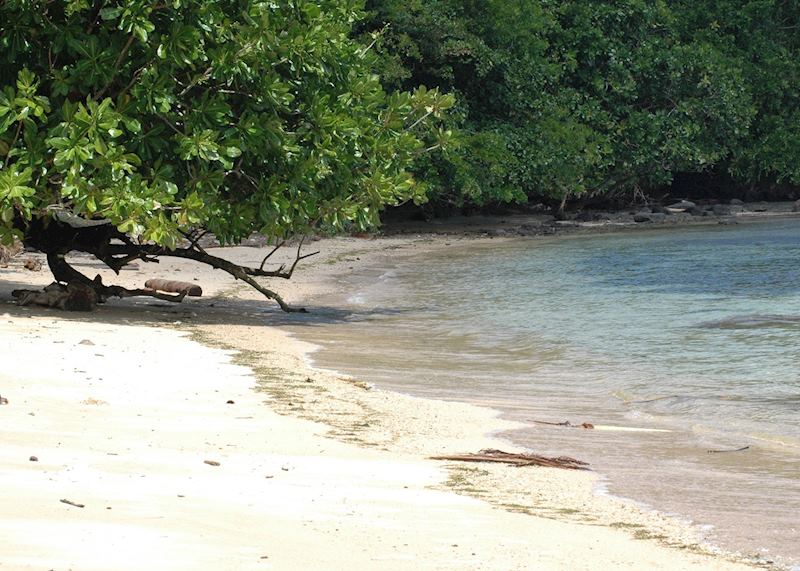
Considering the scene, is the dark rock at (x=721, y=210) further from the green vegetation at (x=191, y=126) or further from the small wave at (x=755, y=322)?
the green vegetation at (x=191, y=126)

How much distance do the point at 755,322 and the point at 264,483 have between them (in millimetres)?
10449

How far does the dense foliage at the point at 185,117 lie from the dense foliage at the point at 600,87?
13.7m

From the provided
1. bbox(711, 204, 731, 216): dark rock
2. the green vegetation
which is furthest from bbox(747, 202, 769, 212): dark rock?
the green vegetation

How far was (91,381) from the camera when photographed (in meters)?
8.09

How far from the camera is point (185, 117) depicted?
11875 millimetres

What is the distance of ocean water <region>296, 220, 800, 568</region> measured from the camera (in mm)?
6543

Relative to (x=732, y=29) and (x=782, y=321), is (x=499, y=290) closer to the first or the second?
(x=782, y=321)

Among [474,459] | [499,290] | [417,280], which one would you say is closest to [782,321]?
[499,290]

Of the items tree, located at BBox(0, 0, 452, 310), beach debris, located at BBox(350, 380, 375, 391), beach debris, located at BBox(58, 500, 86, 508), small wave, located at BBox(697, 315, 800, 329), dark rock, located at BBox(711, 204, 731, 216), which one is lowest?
dark rock, located at BBox(711, 204, 731, 216)

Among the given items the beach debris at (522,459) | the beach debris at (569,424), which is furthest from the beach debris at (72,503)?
the beach debris at (569,424)

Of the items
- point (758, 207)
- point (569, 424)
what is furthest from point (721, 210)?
point (569, 424)

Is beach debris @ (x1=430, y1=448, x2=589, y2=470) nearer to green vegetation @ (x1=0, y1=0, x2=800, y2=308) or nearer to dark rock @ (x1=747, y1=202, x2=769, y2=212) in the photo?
green vegetation @ (x1=0, y1=0, x2=800, y2=308)

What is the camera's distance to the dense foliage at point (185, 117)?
1112cm

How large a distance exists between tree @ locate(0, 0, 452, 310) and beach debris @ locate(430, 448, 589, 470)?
5.39m
